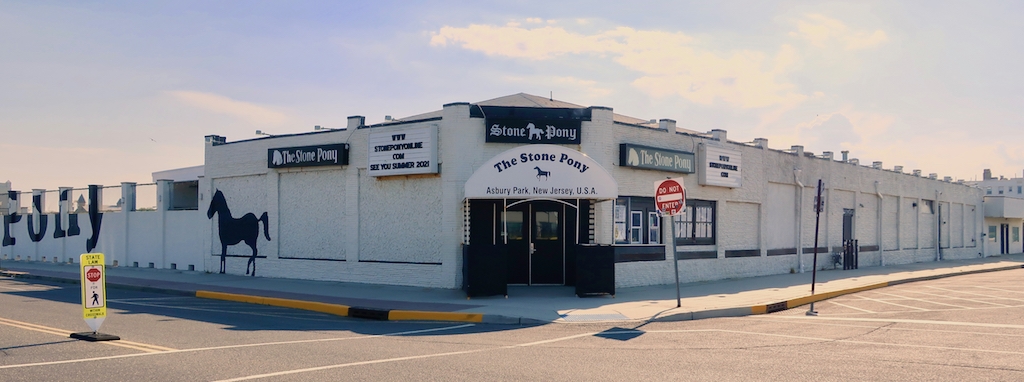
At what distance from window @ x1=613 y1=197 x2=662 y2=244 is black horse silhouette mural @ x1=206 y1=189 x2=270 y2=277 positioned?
1043cm

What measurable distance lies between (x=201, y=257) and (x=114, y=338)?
14.1 meters

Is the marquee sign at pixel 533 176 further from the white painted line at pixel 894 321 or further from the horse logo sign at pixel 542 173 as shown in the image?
the white painted line at pixel 894 321

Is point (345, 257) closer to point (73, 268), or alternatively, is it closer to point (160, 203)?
point (160, 203)

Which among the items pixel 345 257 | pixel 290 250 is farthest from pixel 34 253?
pixel 345 257

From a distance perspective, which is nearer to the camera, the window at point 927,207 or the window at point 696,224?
the window at point 696,224

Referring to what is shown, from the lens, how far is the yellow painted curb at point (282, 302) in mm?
15023

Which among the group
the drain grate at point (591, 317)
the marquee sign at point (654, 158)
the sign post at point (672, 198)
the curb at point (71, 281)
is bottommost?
the curb at point (71, 281)

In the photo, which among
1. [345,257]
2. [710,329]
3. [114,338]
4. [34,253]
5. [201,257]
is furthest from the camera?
[34,253]

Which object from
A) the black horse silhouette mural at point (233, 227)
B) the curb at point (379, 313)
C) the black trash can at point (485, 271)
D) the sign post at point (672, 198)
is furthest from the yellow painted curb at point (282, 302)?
the sign post at point (672, 198)

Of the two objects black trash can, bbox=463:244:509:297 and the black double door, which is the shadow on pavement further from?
the black double door

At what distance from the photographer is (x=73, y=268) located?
27.1 m

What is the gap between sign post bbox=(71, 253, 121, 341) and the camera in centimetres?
1078

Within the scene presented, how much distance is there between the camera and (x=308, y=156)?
20531 mm

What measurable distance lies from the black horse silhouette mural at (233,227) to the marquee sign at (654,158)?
10837mm
